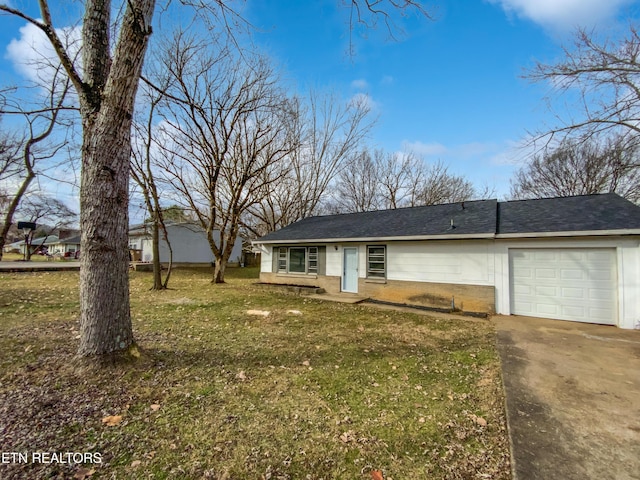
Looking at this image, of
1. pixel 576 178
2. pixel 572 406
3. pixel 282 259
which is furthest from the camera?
pixel 576 178

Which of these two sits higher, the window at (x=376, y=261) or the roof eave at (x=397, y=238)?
the roof eave at (x=397, y=238)

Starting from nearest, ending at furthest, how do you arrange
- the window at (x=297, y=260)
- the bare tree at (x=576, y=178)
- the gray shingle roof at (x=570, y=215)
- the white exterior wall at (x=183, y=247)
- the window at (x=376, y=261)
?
the gray shingle roof at (x=570, y=215)
the window at (x=376, y=261)
the window at (x=297, y=260)
the bare tree at (x=576, y=178)
the white exterior wall at (x=183, y=247)

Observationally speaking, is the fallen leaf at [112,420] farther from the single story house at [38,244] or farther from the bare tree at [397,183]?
the single story house at [38,244]

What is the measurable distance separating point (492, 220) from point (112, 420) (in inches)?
403

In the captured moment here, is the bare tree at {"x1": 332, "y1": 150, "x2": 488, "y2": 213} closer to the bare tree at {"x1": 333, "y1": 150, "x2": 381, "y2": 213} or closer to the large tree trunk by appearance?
the bare tree at {"x1": 333, "y1": 150, "x2": 381, "y2": 213}

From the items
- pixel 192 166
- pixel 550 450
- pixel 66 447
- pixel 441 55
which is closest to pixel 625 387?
pixel 550 450

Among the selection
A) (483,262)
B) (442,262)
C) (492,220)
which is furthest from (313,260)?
(492,220)

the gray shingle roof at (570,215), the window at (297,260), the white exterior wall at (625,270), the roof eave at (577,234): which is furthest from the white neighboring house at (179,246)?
the white exterior wall at (625,270)

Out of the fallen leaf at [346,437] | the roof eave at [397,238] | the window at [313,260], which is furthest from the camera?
the window at [313,260]

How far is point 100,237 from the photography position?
3613mm

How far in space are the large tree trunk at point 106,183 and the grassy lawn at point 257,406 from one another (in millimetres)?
597

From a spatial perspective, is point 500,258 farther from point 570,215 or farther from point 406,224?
point 406,224

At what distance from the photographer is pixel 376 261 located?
1145 centimetres

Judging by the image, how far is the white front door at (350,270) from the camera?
12.0m
